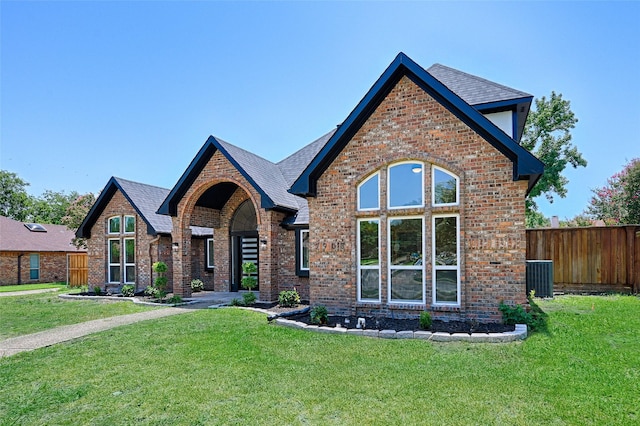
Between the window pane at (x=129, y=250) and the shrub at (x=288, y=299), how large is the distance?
29.0 feet

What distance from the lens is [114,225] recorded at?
17562 millimetres

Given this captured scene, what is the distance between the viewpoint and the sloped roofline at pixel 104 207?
16.4 metres

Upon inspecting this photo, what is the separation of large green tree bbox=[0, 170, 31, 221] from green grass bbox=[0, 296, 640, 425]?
5139 centimetres

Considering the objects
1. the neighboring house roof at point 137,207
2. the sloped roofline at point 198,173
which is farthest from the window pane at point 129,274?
the sloped roofline at point 198,173

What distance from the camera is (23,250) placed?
86.0 feet

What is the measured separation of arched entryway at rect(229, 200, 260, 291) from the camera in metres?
15.6

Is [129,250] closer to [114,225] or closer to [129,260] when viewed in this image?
[129,260]

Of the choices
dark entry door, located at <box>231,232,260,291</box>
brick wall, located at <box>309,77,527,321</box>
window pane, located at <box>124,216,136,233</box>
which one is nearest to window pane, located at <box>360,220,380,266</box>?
brick wall, located at <box>309,77,527,321</box>

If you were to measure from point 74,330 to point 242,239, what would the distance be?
753 cm

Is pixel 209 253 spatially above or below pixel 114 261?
above

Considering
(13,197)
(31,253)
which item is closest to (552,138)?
(31,253)

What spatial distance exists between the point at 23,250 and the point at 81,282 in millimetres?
8482

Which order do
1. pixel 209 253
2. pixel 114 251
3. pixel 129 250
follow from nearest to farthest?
1. pixel 129 250
2. pixel 209 253
3. pixel 114 251

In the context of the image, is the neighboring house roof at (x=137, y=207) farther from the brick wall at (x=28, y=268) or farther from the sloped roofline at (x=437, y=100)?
the brick wall at (x=28, y=268)
